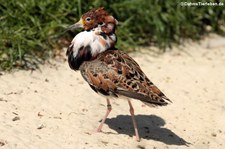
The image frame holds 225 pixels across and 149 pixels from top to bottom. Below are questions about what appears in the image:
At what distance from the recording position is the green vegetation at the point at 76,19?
7.74 metres

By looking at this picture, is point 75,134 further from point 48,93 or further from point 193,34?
point 193,34

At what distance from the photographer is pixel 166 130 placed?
6.73 metres

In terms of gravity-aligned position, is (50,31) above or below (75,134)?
above

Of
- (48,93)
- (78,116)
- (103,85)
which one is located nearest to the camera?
(103,85)

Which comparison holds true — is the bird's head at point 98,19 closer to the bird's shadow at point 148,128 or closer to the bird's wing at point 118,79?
the bird's wing at point 118,79

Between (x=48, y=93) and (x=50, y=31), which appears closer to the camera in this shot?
(x=48, y=93)

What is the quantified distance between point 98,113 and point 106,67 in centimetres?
95

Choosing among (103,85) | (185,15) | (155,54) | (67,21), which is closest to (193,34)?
(185,15)

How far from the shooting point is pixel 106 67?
20.0ft

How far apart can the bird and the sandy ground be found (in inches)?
11.4

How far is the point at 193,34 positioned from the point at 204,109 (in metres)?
2.85

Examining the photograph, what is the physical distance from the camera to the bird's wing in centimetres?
596

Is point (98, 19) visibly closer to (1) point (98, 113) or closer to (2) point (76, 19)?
(1) point (98, 113)

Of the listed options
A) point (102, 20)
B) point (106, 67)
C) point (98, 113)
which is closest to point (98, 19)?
point (102, 20)
